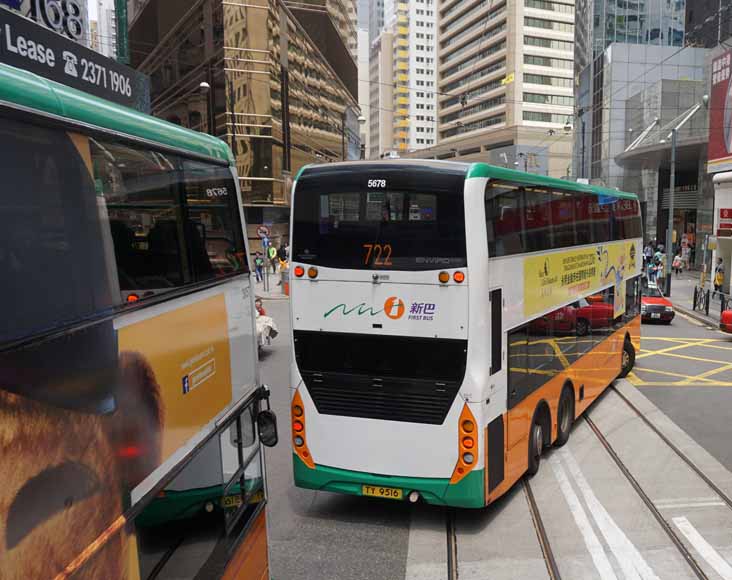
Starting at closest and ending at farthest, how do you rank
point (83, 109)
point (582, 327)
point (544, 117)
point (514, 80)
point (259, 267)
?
point (83, 109) → point (582, 327) → point (259, 267) → point (514, 80) → point (544, 117)

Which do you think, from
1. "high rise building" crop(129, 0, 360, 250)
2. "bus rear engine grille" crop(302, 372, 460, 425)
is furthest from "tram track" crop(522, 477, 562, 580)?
"high rise building" crop(129, 0, 360, 250)

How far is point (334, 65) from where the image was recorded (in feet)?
204

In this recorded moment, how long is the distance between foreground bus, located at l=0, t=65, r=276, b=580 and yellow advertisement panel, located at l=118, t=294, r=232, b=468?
0.01 meters

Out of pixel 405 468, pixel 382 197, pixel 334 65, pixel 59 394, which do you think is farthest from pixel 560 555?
pixel 334 65

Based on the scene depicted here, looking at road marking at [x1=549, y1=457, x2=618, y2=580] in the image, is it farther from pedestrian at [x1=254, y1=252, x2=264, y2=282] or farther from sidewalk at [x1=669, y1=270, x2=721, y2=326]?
pedestrian at [x1=254, y1=252, x2=264, y2=282]

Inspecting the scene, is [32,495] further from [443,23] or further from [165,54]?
[443,23]

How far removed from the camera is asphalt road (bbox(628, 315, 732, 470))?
33.4 ft

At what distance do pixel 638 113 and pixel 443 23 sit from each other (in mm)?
67295

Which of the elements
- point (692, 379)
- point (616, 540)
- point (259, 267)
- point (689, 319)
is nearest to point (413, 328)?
point (616, 540)

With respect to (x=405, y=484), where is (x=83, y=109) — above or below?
above

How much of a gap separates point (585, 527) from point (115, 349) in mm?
5778

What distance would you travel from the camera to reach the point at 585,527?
22.6ft

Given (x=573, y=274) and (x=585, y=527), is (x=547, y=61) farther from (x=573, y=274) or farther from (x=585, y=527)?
(x=585, y=527)

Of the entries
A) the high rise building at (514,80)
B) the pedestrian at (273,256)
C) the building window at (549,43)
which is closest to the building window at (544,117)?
the high rise building at (514,80)
